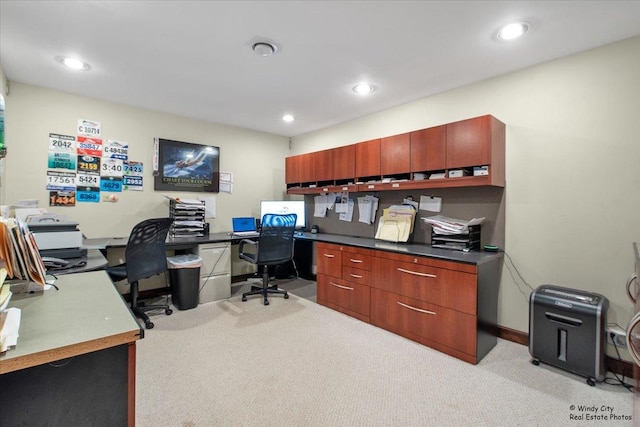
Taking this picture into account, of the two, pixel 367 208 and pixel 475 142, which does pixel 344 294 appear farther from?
pixel 475 142

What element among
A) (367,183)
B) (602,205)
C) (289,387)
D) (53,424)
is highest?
(367,183)

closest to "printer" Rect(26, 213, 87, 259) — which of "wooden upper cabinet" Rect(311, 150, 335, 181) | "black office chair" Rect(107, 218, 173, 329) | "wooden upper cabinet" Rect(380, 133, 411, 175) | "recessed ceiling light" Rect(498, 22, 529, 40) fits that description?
"black office chair" Rect(107, 218, 173, 329)

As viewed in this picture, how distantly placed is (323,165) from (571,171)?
8.86 feet

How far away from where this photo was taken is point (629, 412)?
5.85ft

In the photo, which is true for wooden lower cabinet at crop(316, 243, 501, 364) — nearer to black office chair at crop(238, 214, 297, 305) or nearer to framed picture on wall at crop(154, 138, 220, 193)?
black office chair at crop(238, 214, 297, 305)

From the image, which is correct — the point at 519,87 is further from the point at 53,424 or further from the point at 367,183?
the point at 53,424

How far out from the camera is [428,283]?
258cm

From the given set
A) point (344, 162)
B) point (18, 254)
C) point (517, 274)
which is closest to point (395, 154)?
point (344, 162)

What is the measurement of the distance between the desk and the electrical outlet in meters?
3.10

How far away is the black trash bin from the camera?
3.39 m

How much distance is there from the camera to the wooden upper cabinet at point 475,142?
257 cm

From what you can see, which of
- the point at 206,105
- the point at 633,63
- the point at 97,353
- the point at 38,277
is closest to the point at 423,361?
the point at 97,353

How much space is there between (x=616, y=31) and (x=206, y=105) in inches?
156

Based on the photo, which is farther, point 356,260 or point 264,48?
point 356,260
